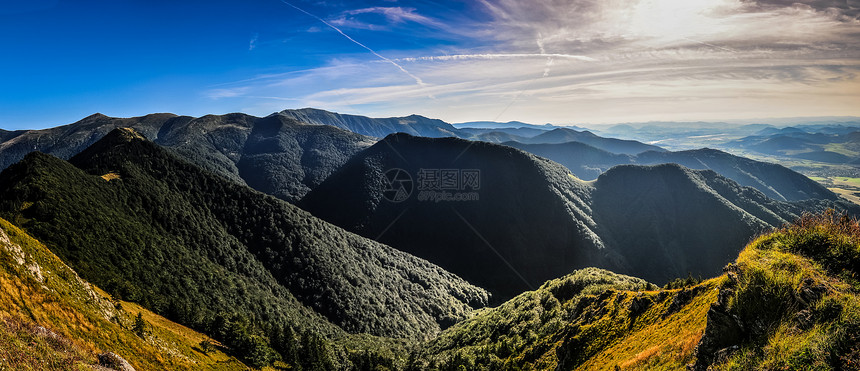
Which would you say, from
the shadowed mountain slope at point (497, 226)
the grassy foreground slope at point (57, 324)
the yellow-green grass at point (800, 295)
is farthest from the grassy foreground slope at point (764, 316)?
the shadowed mountain slope at point (497, 226)

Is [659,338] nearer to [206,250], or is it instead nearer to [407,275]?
[206,250]

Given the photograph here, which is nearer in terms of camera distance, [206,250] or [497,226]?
[206,250]

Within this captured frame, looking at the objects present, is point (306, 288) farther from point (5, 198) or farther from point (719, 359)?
point (719, 359)

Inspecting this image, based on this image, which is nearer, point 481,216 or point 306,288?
point 306,288

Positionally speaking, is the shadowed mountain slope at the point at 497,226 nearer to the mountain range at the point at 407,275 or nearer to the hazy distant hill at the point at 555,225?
the hazy distant hill at the point at 555,225

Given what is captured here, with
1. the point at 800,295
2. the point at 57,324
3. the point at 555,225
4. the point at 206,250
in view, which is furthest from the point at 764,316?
the point at 555,225

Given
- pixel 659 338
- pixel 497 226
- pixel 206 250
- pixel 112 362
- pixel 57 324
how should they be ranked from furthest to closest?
pixel 497 226 → pixel 206 250 → pixel 57 324 → pixel 112 362 → pixel 659 338

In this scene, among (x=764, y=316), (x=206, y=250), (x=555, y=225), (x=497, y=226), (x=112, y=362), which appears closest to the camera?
(x=764, y=316)

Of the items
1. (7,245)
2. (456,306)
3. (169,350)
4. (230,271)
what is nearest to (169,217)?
(230,271)
